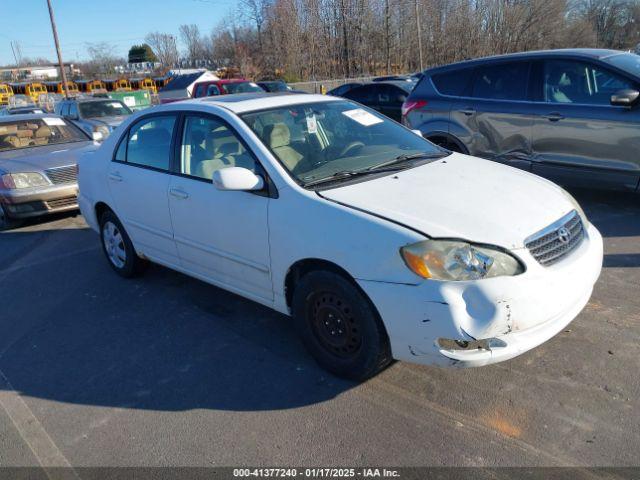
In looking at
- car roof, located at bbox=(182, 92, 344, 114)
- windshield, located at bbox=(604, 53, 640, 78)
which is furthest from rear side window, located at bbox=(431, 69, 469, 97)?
car roof, located at bbox=(182, 92, 344, 114)

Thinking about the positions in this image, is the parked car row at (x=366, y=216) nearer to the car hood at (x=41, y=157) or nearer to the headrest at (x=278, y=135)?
the headrest at (x=278, y=135)

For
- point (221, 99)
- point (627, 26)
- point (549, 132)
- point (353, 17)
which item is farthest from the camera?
point (627, 26)

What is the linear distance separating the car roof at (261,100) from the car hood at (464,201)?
1.13 m

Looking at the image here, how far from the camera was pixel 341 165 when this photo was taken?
3635 mm

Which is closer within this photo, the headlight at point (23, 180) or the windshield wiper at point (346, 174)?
the windshield wiper at point (346, 174)

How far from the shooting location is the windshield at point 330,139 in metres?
3.59

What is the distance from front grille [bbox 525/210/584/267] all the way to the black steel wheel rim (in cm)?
105

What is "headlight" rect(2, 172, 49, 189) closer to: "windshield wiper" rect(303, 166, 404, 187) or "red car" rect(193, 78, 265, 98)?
"windshield wiper" rect(303, 166, 404, 187)

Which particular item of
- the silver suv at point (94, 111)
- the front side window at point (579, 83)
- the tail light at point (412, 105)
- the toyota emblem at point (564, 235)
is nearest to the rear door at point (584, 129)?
the front side window at point (579, 83)

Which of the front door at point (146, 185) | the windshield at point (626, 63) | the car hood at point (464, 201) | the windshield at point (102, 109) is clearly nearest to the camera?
the car hood at point (464, 201)

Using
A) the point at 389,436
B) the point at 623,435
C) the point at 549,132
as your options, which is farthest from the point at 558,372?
the point at 549,132

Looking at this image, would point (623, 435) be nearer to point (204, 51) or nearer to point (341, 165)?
point (341, 165)

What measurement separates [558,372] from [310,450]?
61.9 inches

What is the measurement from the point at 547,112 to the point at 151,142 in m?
4.42
